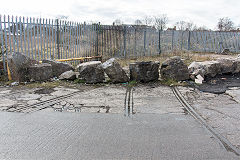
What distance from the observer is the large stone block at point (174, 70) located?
7.94 meters

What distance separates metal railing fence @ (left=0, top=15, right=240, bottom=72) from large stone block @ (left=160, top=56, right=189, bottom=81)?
5.29m

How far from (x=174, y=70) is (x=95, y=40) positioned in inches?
263

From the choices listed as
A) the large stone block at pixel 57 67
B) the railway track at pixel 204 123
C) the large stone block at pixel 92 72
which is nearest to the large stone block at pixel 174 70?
the railway track at pixel 204 123

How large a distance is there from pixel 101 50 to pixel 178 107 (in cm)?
930

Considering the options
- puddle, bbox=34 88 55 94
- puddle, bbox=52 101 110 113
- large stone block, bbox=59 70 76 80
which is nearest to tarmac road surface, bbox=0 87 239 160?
puddle, bbox=52 101 110 113

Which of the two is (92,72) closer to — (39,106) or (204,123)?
(39,106)

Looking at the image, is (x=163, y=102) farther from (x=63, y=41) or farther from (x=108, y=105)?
(x=63, y=41)

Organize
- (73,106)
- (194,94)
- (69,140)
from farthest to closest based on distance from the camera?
(194,94) < (73,106) < (69,140)

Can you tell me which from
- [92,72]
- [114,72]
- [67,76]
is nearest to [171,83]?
[114,72]

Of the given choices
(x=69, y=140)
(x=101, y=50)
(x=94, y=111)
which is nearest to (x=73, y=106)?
(x=94, y=111)

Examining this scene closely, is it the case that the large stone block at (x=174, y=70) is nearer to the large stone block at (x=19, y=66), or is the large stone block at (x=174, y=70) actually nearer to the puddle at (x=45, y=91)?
the puddle at (x=45, y=91)

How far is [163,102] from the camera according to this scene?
5629 mm

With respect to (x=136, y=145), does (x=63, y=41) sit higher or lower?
higher

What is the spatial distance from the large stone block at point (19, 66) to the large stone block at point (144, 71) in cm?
366
